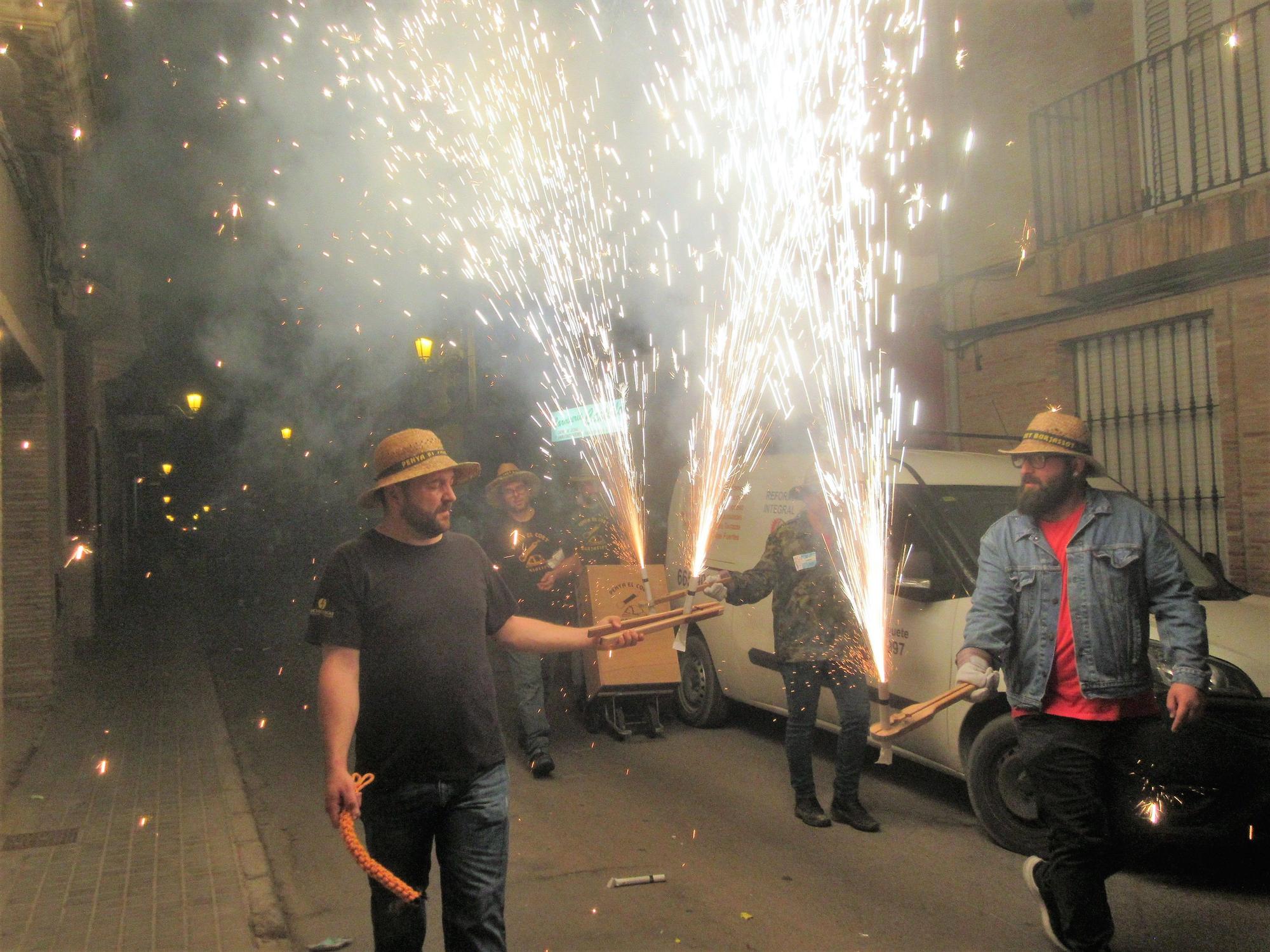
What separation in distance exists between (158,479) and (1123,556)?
180 feet

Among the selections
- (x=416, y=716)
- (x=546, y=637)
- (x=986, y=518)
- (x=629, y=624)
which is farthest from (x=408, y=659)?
(x=986, y=518)

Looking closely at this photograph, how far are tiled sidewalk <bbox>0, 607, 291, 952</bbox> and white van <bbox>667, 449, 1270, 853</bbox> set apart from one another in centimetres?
332

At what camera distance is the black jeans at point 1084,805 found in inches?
134

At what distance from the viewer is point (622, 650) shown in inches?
277

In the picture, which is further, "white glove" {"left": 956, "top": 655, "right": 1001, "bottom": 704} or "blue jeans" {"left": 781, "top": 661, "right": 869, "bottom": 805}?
"blue jeans" {"left": 781, "top": 661, "right": 869, "bottom": 805}

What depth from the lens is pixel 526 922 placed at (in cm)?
412

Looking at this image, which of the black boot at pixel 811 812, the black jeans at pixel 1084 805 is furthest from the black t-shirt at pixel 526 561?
the black jeans at pixel 1084 805

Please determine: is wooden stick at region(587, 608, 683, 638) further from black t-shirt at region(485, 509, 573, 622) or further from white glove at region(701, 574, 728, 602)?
black t-shirt at region(485, 509, 573, 622)

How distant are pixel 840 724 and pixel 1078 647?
2.01 meters

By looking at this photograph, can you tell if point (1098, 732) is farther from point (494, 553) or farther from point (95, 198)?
point (95, 198)

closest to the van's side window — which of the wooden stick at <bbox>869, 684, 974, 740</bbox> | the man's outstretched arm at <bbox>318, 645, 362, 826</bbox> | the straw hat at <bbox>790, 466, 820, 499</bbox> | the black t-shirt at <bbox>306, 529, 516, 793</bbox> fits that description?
the straw hat at <bbox>790, 466, 820, 499</bbox>

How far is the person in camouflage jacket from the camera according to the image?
208 inches

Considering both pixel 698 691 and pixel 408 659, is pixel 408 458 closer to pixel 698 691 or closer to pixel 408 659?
pixel 408 659

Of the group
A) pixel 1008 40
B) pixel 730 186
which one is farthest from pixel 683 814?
pixel 1008 40
